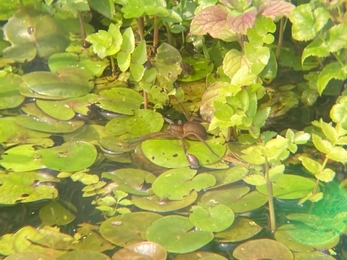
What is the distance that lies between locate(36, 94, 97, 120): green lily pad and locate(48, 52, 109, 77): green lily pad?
18 centimetres

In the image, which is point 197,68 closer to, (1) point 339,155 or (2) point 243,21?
(2) point 243,21

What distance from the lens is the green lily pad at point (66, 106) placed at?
1893 mm

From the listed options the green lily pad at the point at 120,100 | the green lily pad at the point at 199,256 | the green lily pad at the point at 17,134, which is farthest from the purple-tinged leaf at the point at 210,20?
the green lily pad at the point at 199,256

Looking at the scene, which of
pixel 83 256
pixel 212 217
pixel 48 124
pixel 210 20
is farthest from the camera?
pixel 48 124

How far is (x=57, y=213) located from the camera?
156 cm

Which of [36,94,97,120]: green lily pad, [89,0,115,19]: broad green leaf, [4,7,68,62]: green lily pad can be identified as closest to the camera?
[36,94,97,120]: green lily pad

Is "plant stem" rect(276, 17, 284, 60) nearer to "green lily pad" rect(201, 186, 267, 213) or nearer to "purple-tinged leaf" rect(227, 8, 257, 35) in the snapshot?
"purple-tinged leaf" rect(227, 8, 257, 35)

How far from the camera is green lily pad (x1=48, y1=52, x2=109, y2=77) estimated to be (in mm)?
2117

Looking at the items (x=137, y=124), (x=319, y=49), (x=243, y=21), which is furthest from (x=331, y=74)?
(x=137, y=124)

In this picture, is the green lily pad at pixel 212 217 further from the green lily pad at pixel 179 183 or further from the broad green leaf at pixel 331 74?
the broad green leaf at pixel 331 74

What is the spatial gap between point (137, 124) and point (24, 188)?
47cm

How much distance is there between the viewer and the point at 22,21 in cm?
224

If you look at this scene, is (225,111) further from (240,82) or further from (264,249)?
(264,249)

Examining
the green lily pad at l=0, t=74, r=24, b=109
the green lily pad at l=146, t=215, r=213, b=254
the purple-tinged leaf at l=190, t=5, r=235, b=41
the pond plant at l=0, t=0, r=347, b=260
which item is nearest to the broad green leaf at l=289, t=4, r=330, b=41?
the pond plant at l=0, t=0, r=347, b=260
